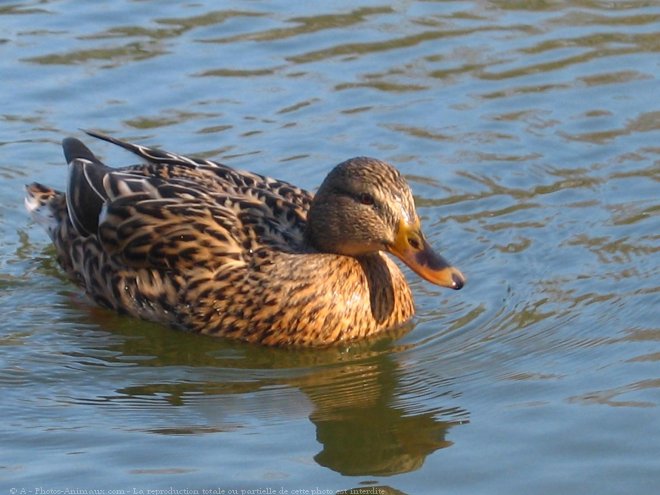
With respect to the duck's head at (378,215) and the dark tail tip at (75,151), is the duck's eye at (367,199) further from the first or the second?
the dark tail tip at (75,151)

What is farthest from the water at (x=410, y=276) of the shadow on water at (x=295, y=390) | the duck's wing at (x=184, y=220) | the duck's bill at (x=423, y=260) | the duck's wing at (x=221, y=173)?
the duck's wing at (x=221, y=173)

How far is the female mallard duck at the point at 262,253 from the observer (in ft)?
32.7

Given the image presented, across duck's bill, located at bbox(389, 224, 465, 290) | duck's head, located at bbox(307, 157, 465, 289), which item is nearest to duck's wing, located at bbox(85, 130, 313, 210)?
duck's head, located at bbox(307, 157, 465, 289)

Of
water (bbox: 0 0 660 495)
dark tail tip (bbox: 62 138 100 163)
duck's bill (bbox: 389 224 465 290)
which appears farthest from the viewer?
dark tail tip (bbox: 62 138 100 163)

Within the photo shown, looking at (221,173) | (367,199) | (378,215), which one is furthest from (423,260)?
(221,173)

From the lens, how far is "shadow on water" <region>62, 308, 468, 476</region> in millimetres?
8555

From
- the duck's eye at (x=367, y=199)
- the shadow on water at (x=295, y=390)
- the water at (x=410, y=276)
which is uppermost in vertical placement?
the duck's eye at (x=367, y=199)

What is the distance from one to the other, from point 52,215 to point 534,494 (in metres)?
4.90

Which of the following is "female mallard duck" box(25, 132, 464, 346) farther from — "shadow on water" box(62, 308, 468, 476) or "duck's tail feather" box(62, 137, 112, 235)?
"shadow on water" box(62, 308, 468, 476)

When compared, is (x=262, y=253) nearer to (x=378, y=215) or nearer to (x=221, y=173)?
(x=378, y=215)

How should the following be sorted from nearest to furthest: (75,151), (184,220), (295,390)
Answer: (295,390) → (184,220) → (75,151)

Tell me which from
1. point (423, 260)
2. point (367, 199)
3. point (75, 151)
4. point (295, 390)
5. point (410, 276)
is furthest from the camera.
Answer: point (75, 151)

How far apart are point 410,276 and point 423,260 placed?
4.48ft

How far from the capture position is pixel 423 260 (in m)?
9.85
